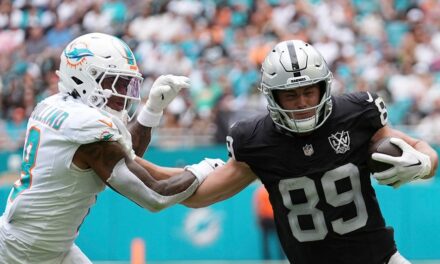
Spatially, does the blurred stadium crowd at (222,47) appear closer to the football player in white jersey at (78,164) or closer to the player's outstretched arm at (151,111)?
the player's outstretched arm at (151,111)

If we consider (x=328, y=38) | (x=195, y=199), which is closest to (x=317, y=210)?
(x=195, y=199)

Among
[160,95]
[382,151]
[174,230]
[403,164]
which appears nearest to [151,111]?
[160,95]

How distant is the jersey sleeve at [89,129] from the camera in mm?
4156

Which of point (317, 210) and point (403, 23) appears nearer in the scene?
point (317, 210)

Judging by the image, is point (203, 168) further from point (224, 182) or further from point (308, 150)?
point (308, 150)

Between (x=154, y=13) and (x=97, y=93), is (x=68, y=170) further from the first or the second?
(x=154, y=13)

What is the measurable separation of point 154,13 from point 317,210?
29.9ft

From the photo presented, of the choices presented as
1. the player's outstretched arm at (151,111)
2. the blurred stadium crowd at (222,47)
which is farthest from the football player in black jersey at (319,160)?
the blurred stadium crowd at (222,47)

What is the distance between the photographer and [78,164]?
14.0ft

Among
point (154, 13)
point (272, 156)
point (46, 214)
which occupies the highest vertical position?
point (272, 156)

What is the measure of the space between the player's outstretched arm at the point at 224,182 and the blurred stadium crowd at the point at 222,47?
5.29 m

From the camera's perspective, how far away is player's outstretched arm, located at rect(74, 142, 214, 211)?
4227 millimetres

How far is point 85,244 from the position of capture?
339 inches

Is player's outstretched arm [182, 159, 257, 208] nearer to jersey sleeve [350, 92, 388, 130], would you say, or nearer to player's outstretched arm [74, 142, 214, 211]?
player's outstretched arm [74, 142, 214, 211]
